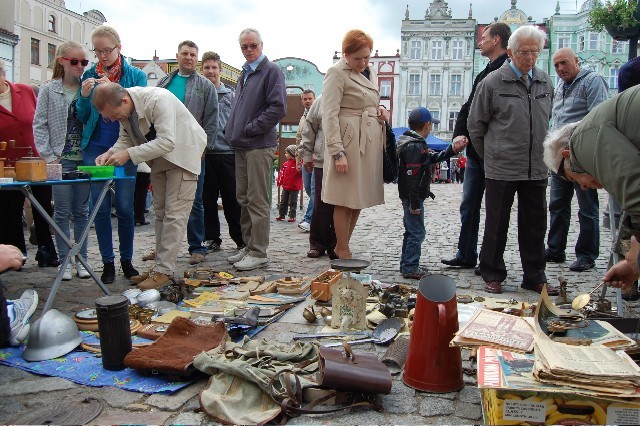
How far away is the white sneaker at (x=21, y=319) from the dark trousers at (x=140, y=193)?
4441 millimetres

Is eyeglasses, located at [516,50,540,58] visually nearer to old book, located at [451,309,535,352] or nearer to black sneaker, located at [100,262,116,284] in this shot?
old book, located at [451,309,535,352]

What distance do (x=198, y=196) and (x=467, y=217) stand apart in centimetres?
288

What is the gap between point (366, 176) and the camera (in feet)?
18.1

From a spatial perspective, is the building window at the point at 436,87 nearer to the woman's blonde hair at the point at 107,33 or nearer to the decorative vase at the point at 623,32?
the decorative vase at the point at 623,32

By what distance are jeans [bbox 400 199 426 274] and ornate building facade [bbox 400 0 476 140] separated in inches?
1852

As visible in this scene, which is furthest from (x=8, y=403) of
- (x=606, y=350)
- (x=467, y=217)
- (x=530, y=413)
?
(x=467, y=217)

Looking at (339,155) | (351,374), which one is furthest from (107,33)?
(351,374)

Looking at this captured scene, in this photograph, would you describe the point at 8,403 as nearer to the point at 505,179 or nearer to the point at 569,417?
the point at 569,417

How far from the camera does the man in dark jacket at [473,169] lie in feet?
18.3

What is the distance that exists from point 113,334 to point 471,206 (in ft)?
12.5

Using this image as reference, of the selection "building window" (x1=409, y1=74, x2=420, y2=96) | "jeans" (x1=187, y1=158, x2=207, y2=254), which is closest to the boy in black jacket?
"jeans" (x1=187, y1=158, x2=207, y2=254)

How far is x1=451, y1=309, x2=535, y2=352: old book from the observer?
8.98ft

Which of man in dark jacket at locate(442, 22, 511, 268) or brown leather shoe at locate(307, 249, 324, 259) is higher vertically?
man in dark jacket at locate(442, 22, 511, 268)

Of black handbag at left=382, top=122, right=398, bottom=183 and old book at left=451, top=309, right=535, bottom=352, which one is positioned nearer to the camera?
old book at left=451, top=309, right=535, bottom=352
